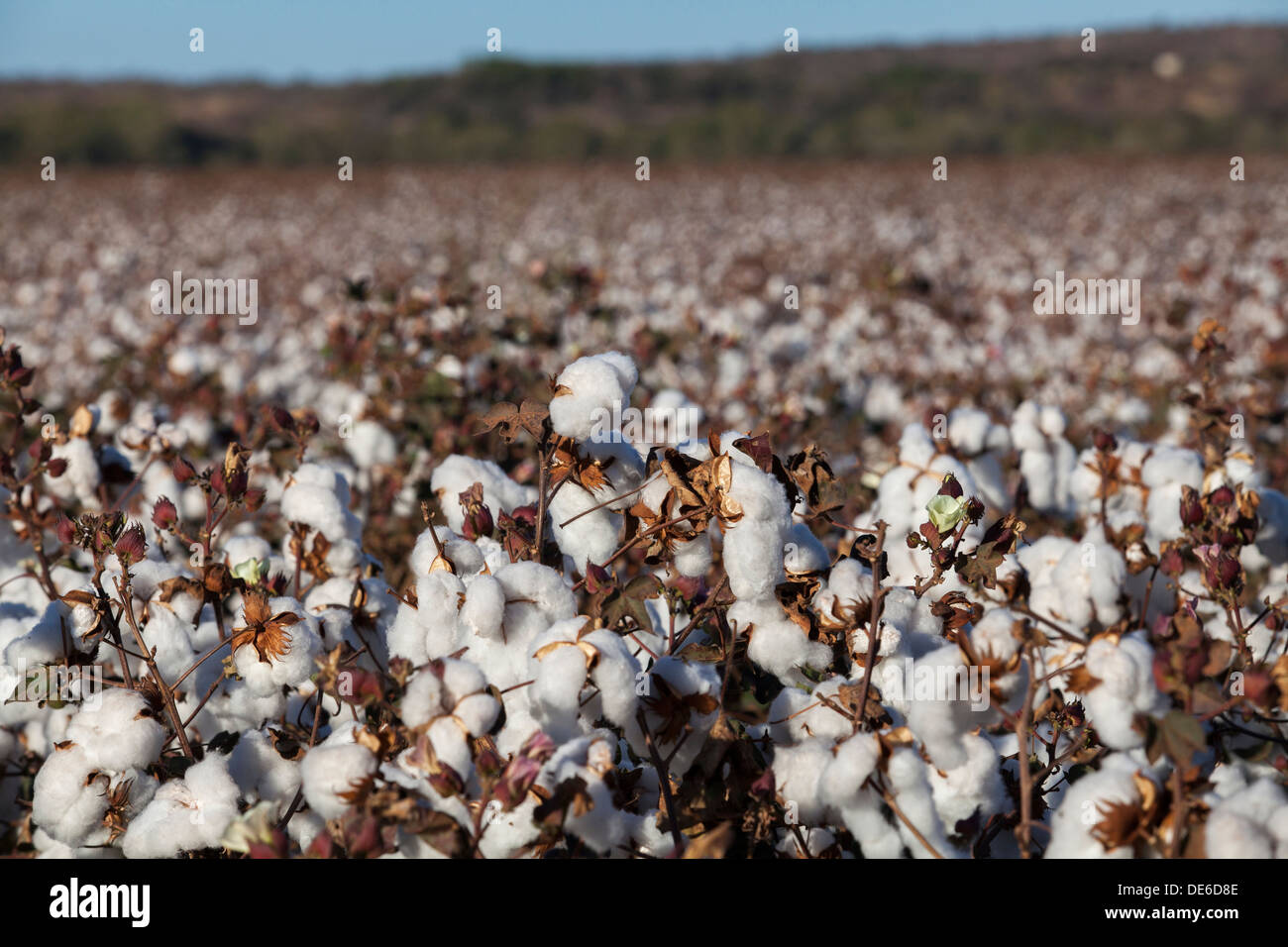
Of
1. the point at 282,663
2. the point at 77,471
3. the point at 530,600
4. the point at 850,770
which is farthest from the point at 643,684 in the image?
the point at 77,471

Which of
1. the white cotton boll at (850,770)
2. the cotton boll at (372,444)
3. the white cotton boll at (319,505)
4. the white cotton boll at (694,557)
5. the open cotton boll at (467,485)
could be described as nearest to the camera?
the white cotton boll at (850,770)

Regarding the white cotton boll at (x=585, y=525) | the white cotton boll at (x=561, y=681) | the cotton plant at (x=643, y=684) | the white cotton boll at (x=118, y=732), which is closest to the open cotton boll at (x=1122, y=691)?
the cotton plant at (x=643, y=684)

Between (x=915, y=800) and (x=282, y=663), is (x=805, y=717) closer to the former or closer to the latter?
(x=915, y=800)

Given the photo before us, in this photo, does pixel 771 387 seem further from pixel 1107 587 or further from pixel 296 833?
pixel 296 833

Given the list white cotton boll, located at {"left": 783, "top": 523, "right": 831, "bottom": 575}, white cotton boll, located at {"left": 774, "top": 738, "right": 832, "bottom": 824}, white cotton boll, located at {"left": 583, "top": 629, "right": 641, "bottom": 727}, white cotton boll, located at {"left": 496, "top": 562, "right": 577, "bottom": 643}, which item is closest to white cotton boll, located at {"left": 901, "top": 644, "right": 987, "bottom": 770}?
white cotton boll, located at {"left": 774, "top": 738, "right": 832, "bottom": 824}

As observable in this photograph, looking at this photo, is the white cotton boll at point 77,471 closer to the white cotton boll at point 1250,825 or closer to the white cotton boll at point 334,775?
the white cotton boll at point 334,775

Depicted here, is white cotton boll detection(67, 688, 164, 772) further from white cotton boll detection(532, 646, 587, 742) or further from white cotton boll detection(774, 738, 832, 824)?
white cotton boll detection(774, 738, 832, 824)
